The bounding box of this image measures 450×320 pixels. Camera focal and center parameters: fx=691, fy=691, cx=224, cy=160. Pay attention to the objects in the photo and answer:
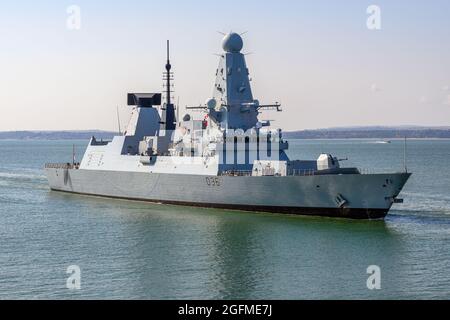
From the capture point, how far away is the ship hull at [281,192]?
101 ft

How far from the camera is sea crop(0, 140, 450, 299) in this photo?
66.5 ft

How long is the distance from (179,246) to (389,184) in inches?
393

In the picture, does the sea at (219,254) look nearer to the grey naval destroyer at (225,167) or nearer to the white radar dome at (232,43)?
the grey naval destroyer at (225,167)

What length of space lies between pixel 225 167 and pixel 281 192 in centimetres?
389

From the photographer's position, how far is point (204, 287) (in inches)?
806

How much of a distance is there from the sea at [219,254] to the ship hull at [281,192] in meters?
0.56

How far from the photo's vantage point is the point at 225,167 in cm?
3544

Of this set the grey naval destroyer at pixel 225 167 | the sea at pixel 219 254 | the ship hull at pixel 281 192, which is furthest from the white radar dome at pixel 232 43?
the sea at pixel 219 254

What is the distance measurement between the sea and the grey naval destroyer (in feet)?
2.93

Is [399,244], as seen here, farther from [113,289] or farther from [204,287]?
[113,289]

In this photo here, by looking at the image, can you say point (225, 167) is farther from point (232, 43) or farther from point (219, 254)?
point (219, 254)

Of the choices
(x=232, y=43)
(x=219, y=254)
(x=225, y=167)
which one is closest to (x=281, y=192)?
(x=225, y=167)

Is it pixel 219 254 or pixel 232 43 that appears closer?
pixel 219 254

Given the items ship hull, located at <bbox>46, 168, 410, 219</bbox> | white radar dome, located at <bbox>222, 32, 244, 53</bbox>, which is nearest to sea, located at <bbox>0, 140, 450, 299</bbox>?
ship hull, located at <bbox>46, 168, 410, 219</bbox>
